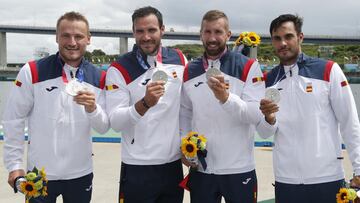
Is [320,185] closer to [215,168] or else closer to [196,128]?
[215,168]

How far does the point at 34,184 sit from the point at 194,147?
1251 mm

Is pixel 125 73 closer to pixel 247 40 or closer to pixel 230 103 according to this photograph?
pixel 230 103

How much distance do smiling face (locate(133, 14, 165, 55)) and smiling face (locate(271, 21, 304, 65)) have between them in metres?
1.03

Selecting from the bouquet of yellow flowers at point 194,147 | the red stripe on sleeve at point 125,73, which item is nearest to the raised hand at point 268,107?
the bouquet of yellow flowers at point 194,147

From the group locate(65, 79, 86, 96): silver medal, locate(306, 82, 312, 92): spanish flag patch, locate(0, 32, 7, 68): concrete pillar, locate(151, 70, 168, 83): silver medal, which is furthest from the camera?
locate(0, 32, 7, 68): concrete pillar

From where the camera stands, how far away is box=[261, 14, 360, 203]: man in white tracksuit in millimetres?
3377

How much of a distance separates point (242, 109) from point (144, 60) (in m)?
0.94

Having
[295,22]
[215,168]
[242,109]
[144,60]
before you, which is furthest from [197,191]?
[295,22]

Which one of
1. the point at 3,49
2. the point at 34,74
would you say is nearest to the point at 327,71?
the point at 34,74

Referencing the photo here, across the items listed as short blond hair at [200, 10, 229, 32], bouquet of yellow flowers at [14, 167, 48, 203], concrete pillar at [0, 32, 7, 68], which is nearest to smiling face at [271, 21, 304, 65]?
short blond hair at [200, 10, 229, 32]

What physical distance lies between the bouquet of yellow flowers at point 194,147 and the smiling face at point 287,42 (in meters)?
0.99

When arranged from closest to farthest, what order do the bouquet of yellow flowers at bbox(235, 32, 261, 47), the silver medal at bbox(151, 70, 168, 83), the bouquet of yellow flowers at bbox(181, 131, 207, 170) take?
the silver medal at bbox(151, 70, 168, 83)
the bouquet of yellow flowers at bbox(181, 131, 207, 170)
the bouquet of yellow flowers at bbox(235, 32, 261, 47)

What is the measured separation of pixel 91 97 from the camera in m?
3.12

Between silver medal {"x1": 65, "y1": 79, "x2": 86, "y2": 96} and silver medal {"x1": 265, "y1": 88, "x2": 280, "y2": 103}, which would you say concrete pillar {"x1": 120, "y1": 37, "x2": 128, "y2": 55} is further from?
silver medal {"x1": 265, "y1": 88, "x2": 280, "y2": 103}
